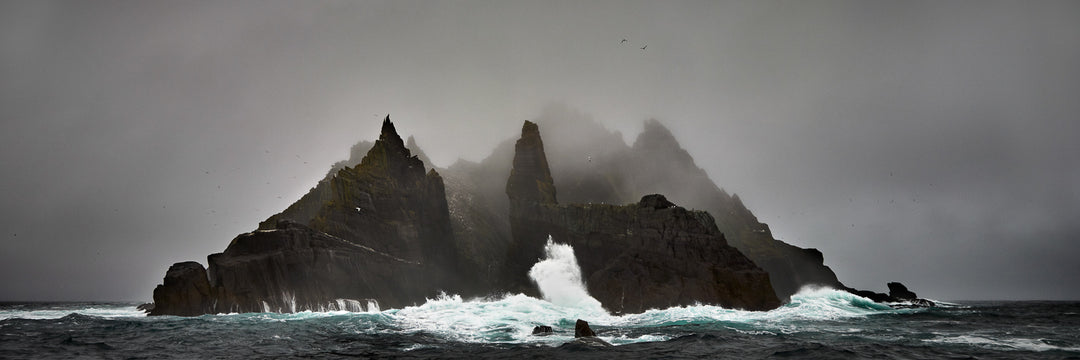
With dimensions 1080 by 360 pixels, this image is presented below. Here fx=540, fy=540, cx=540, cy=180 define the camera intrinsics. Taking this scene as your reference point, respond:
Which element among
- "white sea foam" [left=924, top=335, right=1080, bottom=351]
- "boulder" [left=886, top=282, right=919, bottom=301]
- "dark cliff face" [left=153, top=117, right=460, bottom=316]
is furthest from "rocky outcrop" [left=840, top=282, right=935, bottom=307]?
"dark cliff face" [left=153, top=117, right=460, bottom=316]

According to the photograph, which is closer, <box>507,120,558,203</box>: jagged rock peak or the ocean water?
the ocean water

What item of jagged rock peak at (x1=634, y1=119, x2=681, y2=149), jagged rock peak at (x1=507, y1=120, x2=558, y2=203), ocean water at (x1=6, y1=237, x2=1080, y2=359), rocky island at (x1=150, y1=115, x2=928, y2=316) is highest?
jagged rock peak at (x1=634, y1=119, x2=681, y2=149)

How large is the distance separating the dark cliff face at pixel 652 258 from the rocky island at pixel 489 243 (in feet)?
0.51

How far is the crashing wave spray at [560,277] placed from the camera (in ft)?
236

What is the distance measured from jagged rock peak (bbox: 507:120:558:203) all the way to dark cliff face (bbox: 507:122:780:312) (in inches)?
207

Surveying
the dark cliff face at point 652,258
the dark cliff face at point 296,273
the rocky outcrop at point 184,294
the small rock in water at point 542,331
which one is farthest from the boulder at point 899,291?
the rocky outcrop at point 184,294

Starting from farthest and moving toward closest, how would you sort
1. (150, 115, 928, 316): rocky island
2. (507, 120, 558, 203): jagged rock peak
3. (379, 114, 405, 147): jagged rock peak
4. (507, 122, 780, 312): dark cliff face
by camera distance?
(507, 120, 558, 203): jagged rock peak < (379, 114, 405, 147): jagged rock peak < (507, 122, 780, 312): dark cliff face < (150, 115, 928, 316): rocky island

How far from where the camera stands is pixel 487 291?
89.3 metres

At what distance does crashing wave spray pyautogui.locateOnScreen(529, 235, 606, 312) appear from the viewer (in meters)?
71.9

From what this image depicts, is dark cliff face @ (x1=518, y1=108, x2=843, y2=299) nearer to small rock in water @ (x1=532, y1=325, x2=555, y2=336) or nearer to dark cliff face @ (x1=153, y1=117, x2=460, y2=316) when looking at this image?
dark cliff face @ (x1=153, y1=117, x2=460, y2=316)

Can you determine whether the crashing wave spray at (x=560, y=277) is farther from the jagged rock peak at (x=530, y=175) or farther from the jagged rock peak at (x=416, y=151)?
the jagged rock peak at (x=416, y=151)

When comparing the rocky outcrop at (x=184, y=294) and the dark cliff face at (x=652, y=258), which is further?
the dark cliff face at (x=652, y=258)

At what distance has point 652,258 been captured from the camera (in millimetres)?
64062

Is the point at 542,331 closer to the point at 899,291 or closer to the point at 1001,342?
the point at 1001,342
